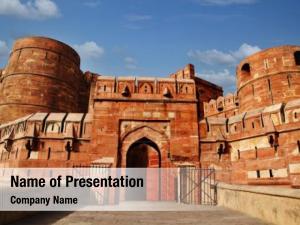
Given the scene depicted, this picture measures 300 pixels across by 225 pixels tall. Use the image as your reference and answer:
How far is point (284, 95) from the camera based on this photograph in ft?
47.6

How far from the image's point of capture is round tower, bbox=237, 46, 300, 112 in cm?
1460

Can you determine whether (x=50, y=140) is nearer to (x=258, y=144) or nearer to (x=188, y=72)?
(x=258, y=144)

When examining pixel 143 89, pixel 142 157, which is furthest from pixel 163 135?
pixel 142 157

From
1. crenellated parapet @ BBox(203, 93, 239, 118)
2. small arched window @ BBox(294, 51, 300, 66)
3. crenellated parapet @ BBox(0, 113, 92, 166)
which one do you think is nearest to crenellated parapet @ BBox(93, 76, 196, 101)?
crenellated parapet @ BBox(0, 113, 92, 166)

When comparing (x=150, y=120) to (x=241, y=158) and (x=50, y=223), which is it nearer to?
(x=241, y=158)

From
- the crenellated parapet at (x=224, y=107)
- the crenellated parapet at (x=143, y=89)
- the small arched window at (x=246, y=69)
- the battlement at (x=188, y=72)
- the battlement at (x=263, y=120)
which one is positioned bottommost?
the battlement at (x=263, y=120)

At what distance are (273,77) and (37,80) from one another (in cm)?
1621

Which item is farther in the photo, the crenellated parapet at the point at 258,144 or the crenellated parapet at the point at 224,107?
the crenellated parapet at the point at 224,107

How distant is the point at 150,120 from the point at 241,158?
13.2 ft

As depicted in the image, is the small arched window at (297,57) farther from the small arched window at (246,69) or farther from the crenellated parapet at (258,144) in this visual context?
the crenellated parapet at (258,144)

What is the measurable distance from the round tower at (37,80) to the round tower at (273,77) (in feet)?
44.8

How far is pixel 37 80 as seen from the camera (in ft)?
61.1

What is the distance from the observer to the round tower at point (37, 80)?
704 inches

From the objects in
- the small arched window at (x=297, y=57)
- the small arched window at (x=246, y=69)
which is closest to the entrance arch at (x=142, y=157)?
the small arched window at (x=246, y=69)
